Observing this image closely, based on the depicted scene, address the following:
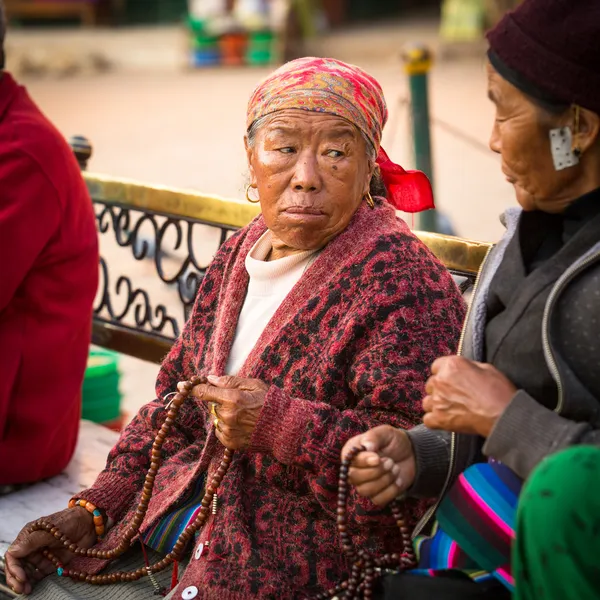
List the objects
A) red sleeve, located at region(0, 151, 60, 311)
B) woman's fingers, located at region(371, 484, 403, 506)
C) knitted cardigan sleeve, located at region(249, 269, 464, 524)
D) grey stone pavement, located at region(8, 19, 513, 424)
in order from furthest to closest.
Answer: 1. grey stone pavement, located at region(8, 19, 513, 424)
2. red sleeve, located at region(0, 151, 60, 311)
3. knitted cardigan sleeve, located at region(249, 269, 464, 524)
4. woman's fingers, located at region(371, 484, 403, 506)

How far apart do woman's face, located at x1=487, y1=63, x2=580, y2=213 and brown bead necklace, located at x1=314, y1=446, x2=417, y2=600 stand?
0.70 metres

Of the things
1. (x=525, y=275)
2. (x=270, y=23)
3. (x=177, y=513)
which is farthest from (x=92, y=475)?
(x=270, y=23)

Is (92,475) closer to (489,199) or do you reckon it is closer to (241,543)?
(241,543)

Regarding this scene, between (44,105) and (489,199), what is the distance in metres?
7.89

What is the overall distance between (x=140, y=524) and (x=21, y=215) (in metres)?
1.05

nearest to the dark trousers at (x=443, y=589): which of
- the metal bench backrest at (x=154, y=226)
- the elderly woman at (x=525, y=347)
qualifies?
the elderly woman at (x=525, y=347)

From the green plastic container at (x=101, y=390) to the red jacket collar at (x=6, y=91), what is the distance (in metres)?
1.41

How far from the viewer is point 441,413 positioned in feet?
6.06

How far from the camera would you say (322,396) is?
7.48 feet

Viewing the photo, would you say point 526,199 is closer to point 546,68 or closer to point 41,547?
point 546,68

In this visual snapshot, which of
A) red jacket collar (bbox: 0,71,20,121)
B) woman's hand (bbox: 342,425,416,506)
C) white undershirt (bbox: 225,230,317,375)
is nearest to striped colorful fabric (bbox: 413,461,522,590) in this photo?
woman's hand (bbox: 342,425,416,506)

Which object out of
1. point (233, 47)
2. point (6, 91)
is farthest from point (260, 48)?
point (6, 91)

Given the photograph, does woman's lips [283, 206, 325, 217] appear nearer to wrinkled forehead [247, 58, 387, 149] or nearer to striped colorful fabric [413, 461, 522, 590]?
wrinkled forehead [247, 58, 387, 149]

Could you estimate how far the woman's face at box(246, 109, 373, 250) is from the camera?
2.39 metres
